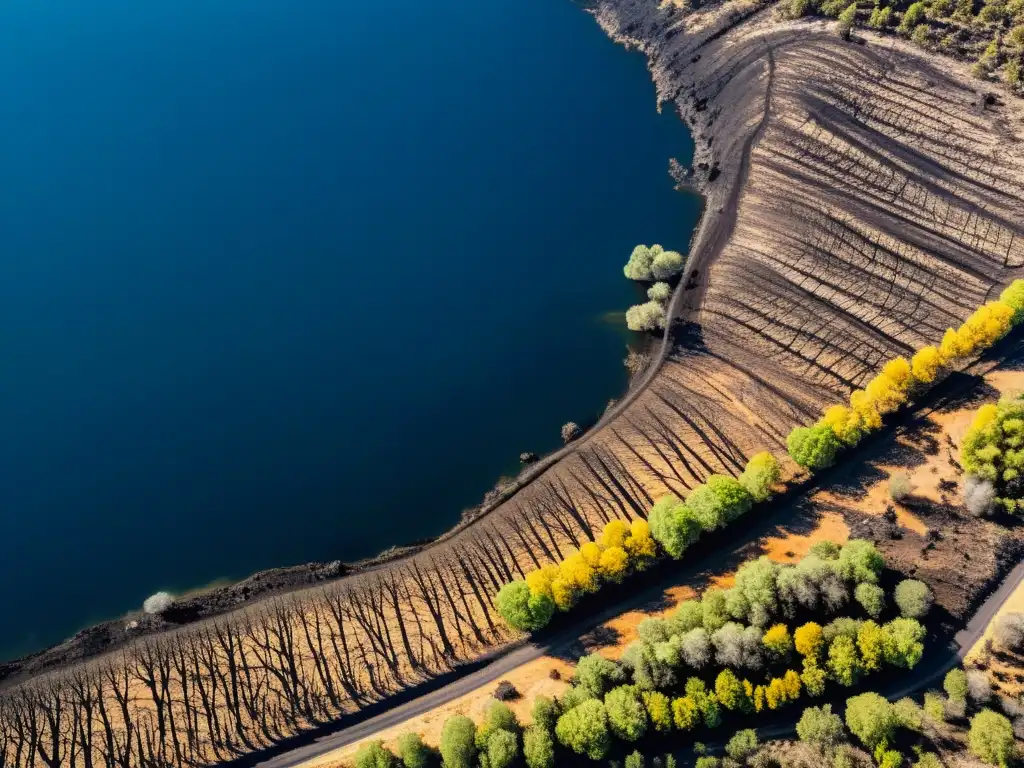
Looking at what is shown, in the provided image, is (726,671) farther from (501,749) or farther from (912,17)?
(912,17)

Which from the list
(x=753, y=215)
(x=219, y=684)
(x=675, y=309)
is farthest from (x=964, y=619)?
(x=219, y=684)

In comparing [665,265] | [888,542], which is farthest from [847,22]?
[888,542]

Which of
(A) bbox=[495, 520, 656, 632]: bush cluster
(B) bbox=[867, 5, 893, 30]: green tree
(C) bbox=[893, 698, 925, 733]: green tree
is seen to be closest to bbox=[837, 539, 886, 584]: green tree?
(C) bbox=[893, 698, 925, 733]: green tree

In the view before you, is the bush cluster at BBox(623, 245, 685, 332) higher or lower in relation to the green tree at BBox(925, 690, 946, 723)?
higher

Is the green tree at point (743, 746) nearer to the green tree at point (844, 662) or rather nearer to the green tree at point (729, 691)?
the green tree at point (729, 691)

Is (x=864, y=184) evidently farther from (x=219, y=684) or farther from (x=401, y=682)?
(x=219, y=684)

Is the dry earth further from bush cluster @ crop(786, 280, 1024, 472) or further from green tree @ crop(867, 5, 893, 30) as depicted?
green tree @ crop(867, 5, 893, 30)
